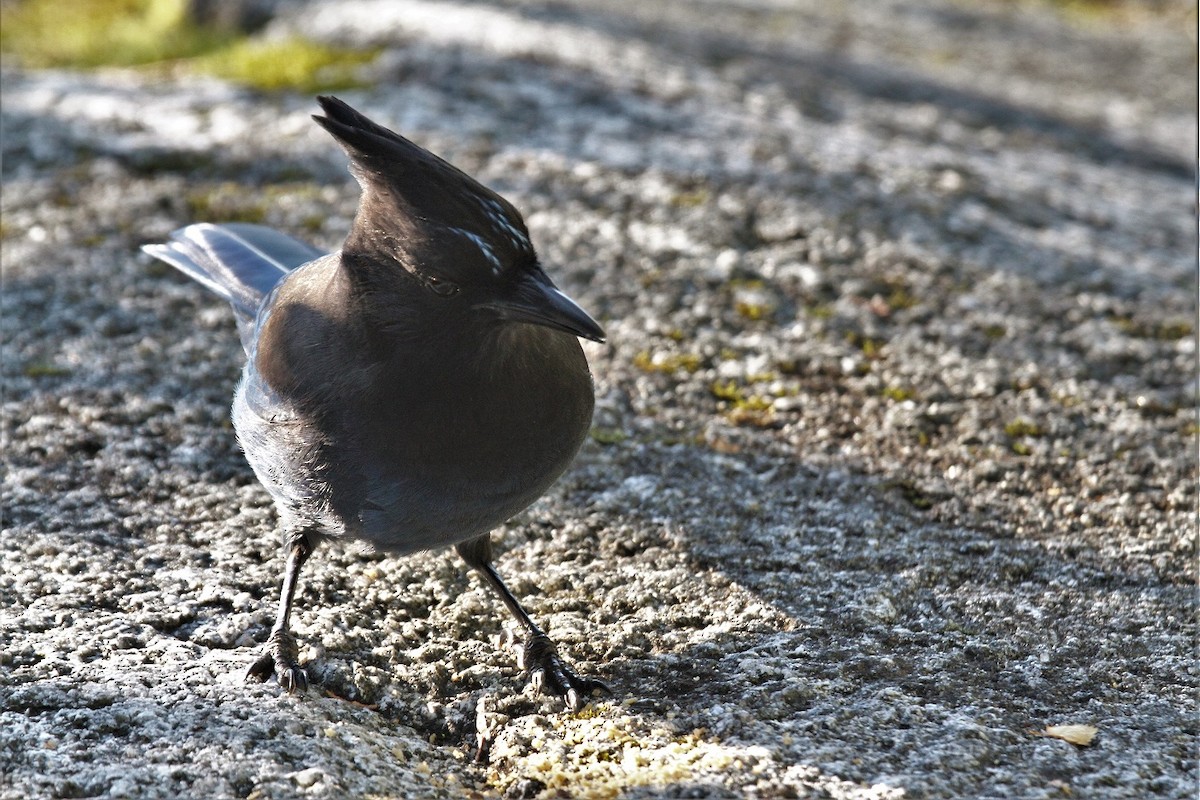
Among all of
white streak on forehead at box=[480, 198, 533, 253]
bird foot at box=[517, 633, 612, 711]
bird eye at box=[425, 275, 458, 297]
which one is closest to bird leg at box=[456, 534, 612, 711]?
bird foot at box=[517, 633, 612, 711]

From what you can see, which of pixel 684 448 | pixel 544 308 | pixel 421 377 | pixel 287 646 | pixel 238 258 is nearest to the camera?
pixel 544 308

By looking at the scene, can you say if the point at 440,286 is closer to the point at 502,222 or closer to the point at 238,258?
the point at 502,222

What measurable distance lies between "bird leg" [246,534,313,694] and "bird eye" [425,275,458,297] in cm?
76

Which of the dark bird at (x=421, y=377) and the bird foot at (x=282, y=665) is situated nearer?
the dark bird at (x=421, y=377)

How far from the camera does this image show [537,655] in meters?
2.87

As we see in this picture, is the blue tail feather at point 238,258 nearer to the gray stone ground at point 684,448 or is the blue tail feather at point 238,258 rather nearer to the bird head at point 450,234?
the gray stone ground at point 684,448

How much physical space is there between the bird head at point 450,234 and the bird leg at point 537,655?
0.72 m

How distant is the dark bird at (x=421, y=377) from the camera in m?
2.61

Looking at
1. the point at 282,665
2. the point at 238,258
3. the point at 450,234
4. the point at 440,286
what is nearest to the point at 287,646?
the point at 282,665

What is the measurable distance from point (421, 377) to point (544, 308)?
0.33m

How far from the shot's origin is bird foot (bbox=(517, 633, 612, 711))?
2762 millimetres

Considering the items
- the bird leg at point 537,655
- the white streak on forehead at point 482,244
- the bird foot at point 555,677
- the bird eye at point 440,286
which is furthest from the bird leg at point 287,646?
the white streak on forehead at point 482,244

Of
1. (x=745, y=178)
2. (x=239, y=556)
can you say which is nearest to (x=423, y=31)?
(x=745, y=178)

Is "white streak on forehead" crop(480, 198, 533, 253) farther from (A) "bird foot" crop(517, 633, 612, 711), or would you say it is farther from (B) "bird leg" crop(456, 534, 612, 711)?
(A) "bird foot" crop(517, 633, 612, 711)
